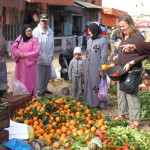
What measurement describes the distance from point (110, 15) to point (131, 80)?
20348 mm

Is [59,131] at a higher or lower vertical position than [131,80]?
lower

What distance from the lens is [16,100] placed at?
472cm

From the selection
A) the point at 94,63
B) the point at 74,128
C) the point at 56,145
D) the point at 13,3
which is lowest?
the point at 56,145

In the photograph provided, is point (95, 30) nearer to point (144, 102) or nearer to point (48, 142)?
point (144, 102)

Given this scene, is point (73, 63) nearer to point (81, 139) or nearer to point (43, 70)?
point (43, 70)

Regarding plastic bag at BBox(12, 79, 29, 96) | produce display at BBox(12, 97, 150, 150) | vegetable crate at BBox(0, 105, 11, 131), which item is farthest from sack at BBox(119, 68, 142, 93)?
plastic bag at BBox(12, 79, 29, 96)

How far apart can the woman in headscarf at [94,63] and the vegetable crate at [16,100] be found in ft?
4.65

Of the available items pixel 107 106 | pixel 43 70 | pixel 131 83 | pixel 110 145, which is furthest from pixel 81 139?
pixel 43 70

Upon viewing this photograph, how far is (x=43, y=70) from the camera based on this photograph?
649 centimetres

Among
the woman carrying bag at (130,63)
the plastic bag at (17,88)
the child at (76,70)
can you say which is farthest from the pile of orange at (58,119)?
the child at (76,70)

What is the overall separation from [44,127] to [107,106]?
2392 mm

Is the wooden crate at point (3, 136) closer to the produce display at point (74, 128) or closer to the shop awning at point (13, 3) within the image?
the produce display at point (74, 128)

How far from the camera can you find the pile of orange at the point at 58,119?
12.7 ft

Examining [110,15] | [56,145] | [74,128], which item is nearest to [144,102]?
[74,128]
